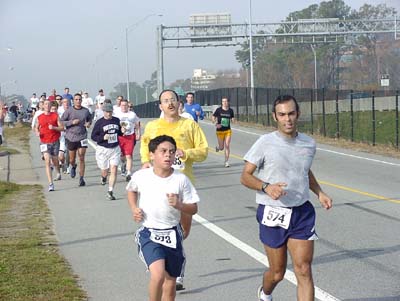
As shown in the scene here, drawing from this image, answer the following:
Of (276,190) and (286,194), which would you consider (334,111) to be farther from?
(276,190)

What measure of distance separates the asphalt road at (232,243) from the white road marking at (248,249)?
0.01 metres

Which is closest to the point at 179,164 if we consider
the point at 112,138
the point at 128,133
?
the point at 112,138

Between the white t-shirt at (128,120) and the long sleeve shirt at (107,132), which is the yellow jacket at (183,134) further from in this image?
the white t-shirt at (128,120)

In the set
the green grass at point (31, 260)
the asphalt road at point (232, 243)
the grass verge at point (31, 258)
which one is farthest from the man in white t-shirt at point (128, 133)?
the green grass at point (31, 260)

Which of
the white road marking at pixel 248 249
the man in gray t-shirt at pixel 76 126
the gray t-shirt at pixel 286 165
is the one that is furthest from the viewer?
the man in gray t-shirt at pixel 76 126

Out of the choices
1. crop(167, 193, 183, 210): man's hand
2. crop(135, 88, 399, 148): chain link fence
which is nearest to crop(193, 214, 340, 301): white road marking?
crop(167, 193, 183, 210): man's hand

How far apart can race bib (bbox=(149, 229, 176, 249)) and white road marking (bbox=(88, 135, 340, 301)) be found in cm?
178

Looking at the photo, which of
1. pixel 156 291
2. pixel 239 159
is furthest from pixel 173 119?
pixel 239 159

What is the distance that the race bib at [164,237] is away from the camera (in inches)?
272

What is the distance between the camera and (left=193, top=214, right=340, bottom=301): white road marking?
8.13m

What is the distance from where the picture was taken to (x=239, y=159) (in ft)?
85.7

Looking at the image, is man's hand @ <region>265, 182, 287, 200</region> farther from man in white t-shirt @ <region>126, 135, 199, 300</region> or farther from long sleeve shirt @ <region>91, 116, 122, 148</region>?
long sleeve shirt @ <region>91, 116, 122, 148</region>

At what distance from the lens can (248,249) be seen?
35.5ft

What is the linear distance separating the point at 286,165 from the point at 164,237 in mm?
1112
